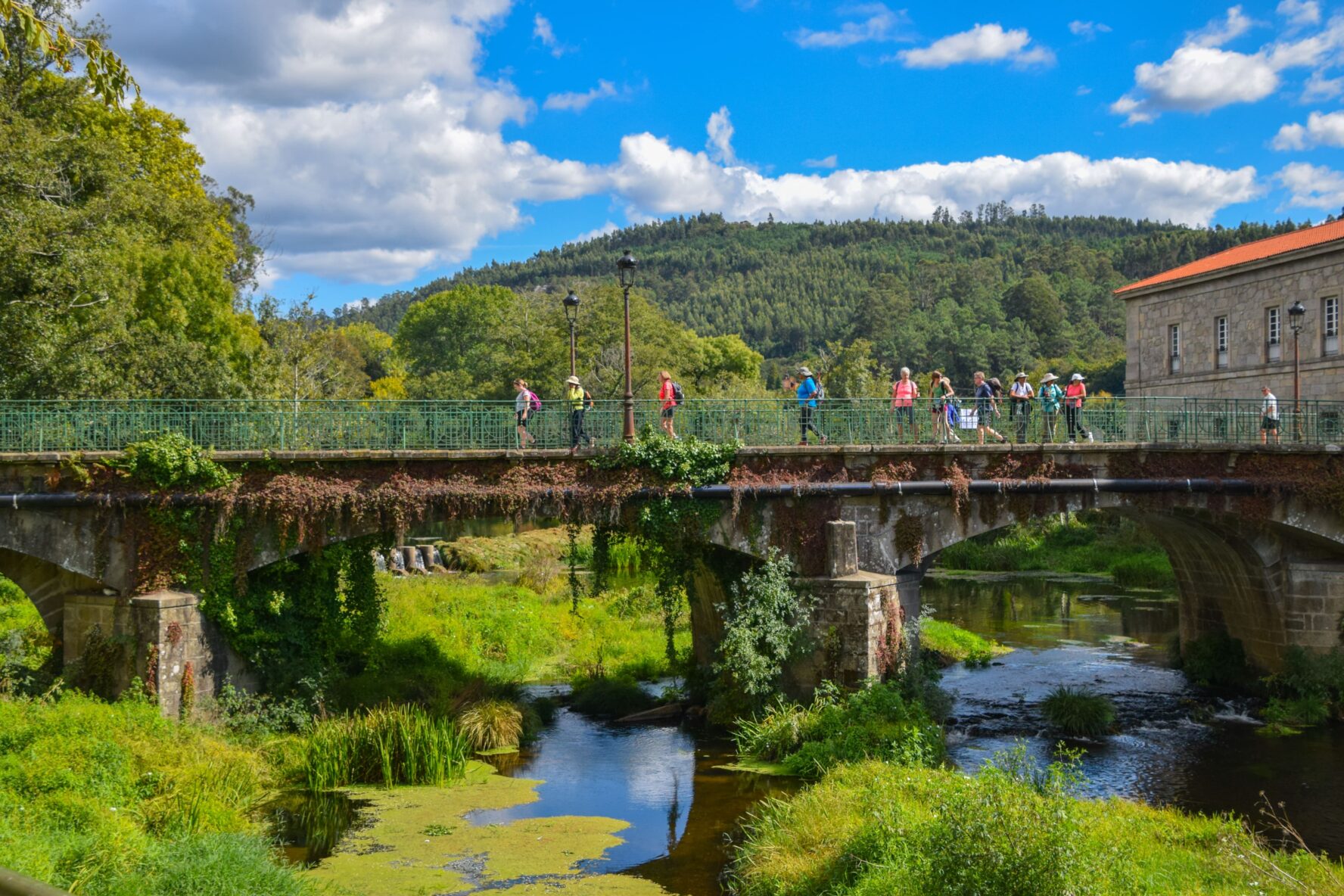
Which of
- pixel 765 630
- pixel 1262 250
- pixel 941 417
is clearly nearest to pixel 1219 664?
pixel 941 417

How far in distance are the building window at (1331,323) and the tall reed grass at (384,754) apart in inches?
1147

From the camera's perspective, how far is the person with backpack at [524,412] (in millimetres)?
19078

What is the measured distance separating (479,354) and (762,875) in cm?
6353

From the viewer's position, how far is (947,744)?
19.0 meters

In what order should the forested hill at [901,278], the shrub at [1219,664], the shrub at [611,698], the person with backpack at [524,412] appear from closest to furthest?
the person with backpack at [524,412]
the shrub at [611,698]
the shrub at [1219,664]
the forested hill at [901,278]

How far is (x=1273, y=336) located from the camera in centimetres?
3619

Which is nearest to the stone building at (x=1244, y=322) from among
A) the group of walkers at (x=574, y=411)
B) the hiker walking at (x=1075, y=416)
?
the hiker walking at (x=1075, y=416)

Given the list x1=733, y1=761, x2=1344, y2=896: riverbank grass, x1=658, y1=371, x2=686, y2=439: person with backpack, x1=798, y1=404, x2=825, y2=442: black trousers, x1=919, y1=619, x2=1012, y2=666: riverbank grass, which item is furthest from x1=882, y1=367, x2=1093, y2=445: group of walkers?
x1=733, y1=761, x2=1344, y2=896: riverbank grass

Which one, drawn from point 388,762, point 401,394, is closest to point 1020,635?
point 388,762

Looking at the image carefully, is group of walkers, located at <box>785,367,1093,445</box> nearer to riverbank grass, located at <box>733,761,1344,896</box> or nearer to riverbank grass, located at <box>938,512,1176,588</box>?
riverbank grass, located at <box>733,761,1344,896</box>

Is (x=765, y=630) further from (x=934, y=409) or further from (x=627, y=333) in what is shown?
(x=627, y=333)

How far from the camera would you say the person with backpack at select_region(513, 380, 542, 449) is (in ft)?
62.6

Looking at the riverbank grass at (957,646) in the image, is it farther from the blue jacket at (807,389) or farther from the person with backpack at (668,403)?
the person with backpack at (668,403)

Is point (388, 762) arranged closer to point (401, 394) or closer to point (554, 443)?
point (554, 443)
